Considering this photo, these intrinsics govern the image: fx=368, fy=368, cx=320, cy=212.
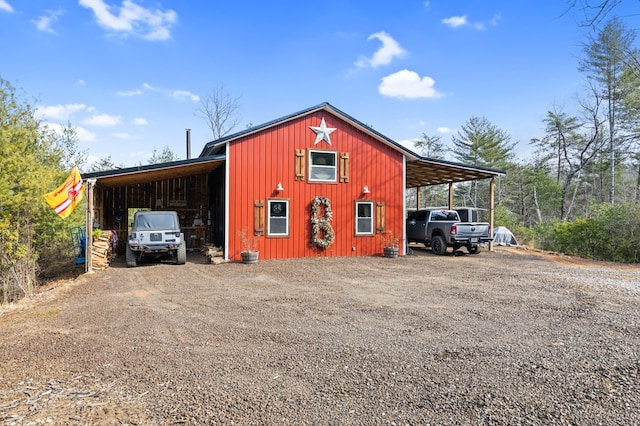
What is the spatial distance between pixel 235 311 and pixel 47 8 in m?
9.94

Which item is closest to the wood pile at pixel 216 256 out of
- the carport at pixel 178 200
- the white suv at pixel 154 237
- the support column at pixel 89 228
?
the white suv at pixel 154 237

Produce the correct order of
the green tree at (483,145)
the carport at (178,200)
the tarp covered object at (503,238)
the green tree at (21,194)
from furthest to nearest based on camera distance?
1. the green tree at (483,145)
2. the tarp covered object at (503,238)
3. the carport at (178,200)
4. the green tree at (21,194)

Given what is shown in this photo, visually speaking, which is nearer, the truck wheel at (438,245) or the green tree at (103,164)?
the truck wheel at (438,245)

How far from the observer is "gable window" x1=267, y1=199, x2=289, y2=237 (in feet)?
44.3

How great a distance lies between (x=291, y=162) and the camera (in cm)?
1375

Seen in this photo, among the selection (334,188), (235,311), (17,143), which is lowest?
(235,311)

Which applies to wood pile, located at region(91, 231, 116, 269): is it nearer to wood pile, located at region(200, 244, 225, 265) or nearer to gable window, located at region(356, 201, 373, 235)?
wood pile, located at region(200, 244, 225, 265)

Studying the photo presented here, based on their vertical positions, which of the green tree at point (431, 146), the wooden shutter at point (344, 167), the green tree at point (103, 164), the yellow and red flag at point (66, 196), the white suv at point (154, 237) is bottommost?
the white suv at point (154, 237)

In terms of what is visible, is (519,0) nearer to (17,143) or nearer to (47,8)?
(47,8)

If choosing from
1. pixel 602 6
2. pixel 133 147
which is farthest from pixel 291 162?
pixel 133 147

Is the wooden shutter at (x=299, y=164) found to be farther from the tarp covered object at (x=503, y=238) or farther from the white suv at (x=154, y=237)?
the tarp covered object at (x=503, y=238)

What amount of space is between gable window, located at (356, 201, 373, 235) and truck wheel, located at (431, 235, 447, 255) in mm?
2856

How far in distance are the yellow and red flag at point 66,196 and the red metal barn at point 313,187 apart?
445cm

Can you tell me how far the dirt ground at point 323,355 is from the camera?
294cm
